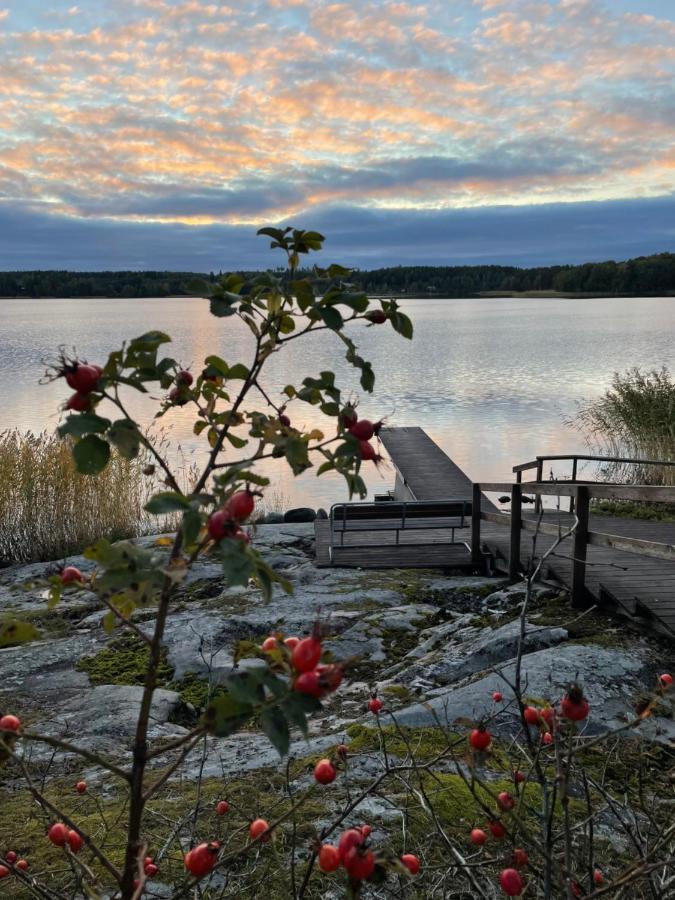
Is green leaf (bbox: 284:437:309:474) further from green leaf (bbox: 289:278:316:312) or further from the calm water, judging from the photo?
the calm water

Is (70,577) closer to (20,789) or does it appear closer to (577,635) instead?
(20,789)

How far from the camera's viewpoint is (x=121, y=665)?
634 cm

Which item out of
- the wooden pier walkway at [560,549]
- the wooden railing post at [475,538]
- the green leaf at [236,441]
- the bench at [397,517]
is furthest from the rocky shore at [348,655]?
the green leaf at [236,441]

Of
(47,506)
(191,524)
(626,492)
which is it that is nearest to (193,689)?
(626,492)

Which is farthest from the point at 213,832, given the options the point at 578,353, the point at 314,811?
the point at 578,353

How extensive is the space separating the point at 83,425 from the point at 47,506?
11.4 metres

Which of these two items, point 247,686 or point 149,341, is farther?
point 149,341

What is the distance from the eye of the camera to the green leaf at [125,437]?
1250mm

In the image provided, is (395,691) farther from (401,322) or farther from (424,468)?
(424,468)

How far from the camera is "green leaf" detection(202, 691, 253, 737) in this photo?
110cm

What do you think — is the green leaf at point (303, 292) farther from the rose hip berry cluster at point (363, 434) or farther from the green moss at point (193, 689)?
the green moss at point (193, 689)

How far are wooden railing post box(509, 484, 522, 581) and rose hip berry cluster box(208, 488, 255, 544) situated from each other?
7.39 meters

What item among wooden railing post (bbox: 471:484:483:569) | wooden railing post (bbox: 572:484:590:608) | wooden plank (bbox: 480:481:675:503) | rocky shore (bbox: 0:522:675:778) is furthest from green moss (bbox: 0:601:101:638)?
wooden plank (bbox: 480:481:675:503)

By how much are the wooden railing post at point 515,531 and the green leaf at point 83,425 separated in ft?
24.2
